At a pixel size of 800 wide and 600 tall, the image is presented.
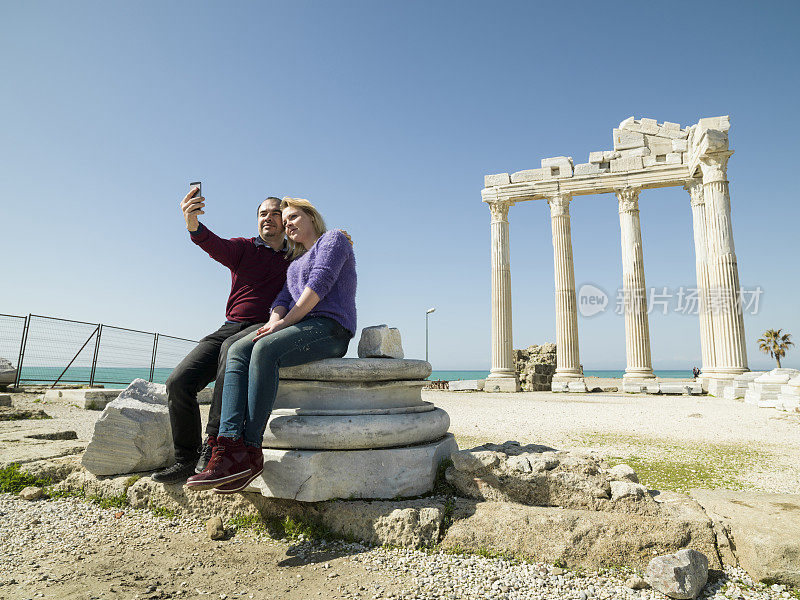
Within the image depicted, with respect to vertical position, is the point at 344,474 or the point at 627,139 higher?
the point at 627,139

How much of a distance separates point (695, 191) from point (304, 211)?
20.4 metres

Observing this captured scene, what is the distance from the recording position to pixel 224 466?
2.58 metres

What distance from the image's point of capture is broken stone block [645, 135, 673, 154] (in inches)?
776

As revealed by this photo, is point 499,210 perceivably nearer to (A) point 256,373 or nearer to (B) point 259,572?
(A) point 256,373

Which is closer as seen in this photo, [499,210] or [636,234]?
[636,234]

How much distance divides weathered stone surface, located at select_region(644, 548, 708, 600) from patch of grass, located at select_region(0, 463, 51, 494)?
4.31 meters

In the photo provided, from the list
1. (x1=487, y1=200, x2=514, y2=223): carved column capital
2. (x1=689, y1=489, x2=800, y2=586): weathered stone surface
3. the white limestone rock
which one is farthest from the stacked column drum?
the white limestone rock

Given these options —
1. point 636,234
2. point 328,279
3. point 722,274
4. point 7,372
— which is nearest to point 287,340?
point 328,279

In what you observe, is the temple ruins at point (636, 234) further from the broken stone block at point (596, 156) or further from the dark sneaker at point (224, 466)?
the dark sneaker at point (224, 466)

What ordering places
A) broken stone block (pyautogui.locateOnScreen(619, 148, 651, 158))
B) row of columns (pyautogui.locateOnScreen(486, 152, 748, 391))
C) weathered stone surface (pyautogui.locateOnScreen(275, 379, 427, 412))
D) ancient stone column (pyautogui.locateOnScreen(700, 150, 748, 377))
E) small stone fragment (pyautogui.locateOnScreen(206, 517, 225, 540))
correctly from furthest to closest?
broken stone block (pyautogui.locateOnScreen(619, 148, 651, 158)), row of columns (pyautogui.locateOnScreen(486, 152, 748, 391)), ancient stone column (pyautogui.locateOnScreen(700, 150, 748, 377)), weathered stone surface (pyautogui.locateOnScreen(275, 379, 427, 412)), small stone fragment (pyautogui.locateOnScreen(206, 517, 225, 540))

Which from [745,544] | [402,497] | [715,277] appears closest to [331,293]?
[402,497]

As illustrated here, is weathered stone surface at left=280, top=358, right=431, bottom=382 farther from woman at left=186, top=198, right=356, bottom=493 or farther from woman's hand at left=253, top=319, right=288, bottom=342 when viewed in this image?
woman's hand at left=253, top=319, right=288, bottom=342

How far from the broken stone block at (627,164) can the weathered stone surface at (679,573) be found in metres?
20.5

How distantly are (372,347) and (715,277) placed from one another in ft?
59.4
